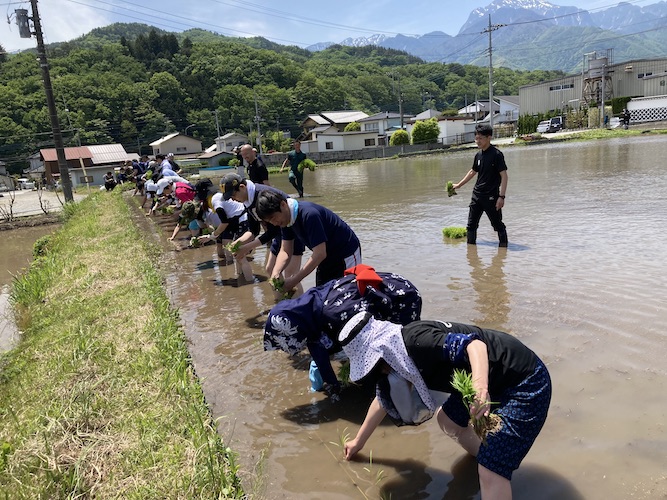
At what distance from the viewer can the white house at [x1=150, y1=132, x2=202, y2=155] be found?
240 ft

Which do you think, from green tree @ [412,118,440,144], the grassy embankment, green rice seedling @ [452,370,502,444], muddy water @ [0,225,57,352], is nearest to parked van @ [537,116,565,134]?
green tree @ [412,118,440,144]

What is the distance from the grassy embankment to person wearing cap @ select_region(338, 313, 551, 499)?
3.42 ft

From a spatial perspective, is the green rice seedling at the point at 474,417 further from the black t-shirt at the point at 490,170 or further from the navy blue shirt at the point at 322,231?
the black t-shirt at the point at 490,170

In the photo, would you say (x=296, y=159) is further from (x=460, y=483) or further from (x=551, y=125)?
(x=551, y=125)

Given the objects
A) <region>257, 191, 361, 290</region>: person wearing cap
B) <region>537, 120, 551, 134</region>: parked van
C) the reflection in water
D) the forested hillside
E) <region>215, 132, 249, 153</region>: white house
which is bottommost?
the reflection in water

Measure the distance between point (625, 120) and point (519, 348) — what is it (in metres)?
51.9

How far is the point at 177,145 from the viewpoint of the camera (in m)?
75.4

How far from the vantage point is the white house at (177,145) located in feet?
240

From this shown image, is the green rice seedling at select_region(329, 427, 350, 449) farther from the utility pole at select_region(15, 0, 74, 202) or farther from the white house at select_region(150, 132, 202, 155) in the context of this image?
the white house at select_region(150, 132, 202, 155)

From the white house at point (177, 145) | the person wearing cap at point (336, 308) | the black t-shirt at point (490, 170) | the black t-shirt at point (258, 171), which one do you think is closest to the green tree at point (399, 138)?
the white house at point (177, 145)

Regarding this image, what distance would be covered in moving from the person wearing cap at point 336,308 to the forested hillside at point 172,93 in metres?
63.2

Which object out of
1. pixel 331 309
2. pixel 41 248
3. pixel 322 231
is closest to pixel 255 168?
pixel 322 231

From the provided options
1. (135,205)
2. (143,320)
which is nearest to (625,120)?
(135,205)

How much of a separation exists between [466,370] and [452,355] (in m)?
0.10
